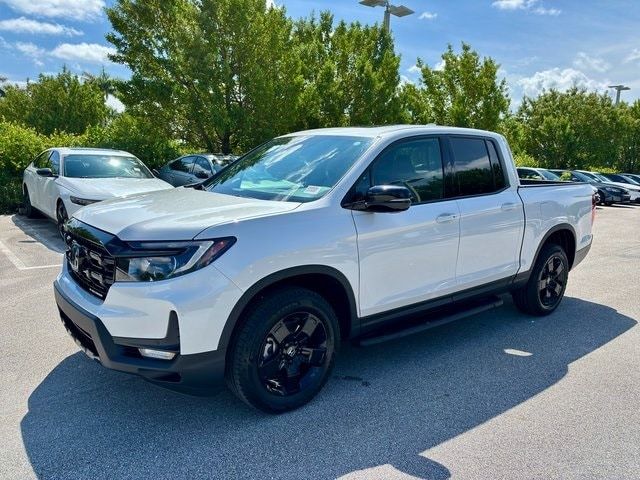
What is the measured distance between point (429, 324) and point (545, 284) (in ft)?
6.34

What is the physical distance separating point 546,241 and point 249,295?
11.5ft

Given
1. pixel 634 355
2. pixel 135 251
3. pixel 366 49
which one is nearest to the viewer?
pixel 135 251

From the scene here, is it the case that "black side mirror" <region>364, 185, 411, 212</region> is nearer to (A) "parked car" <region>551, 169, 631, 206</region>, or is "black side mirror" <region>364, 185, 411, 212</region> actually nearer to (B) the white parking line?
(B) the white parking line

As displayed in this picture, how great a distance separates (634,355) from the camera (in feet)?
14.2

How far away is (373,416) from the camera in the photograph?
3238 mm

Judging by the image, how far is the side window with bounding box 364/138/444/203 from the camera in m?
3.69

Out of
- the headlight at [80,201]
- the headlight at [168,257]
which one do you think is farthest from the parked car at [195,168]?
the headlight at [168,257]

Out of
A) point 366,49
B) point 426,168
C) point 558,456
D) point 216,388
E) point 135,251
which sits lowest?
point 558,456

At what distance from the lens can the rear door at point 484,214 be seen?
4.14 metres

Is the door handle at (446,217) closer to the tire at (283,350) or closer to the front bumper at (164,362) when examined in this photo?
the tire at (283,350)

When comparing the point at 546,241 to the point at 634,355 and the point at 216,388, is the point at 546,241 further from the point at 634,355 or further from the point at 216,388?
the point at 216,388

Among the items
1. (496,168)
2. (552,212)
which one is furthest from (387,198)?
(552,212)

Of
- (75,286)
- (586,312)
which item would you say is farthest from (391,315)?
(586,312)

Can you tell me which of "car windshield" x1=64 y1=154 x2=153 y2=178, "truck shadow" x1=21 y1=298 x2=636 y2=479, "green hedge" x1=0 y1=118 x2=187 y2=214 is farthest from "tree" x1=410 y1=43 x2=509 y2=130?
"truck shadow" x1=21 y1=298 x2=636 y2=479
